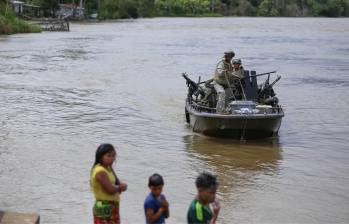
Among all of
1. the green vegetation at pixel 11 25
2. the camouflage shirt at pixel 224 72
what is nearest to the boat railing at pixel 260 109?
the camouflage shirt at pixel 224 72

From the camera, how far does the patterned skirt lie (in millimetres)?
6043

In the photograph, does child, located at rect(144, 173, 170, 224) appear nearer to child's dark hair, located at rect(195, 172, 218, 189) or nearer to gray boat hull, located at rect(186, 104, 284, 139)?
child's dark hair, located at rect(195, 172, 218, 189)

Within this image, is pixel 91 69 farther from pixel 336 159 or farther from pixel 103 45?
pixel 336 159

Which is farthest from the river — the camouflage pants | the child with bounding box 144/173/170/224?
the child with bounding box 144/173/170/224

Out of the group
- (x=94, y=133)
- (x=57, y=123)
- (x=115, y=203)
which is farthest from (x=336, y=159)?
(x=115, y=203)

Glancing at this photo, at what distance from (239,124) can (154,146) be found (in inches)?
80.8

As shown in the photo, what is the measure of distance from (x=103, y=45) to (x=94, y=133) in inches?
1254

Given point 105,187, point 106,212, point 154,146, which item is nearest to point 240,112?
point 154,146

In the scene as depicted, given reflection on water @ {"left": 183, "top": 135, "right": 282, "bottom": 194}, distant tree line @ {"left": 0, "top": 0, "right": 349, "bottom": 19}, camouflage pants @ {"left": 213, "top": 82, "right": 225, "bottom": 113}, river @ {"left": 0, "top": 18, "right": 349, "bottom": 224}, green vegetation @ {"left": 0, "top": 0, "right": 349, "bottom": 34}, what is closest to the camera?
river @ {"left": 0, "top": 18, "right": 349, "bottom": 224}

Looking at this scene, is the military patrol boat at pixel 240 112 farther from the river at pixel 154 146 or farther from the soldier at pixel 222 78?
the river at pixel 154 146

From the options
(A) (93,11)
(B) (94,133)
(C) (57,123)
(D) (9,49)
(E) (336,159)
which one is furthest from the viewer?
(A) (93,11)

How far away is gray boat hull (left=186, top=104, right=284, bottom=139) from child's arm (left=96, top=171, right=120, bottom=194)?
25.9 ft

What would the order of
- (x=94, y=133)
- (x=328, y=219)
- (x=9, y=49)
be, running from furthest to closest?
(x=9, y=49) < (x=94, y=133) < (x=328, y=219)

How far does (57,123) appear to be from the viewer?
17.1m
